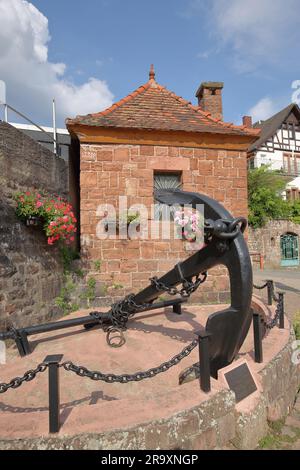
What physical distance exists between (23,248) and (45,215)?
660mm

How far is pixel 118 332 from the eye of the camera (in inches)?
163

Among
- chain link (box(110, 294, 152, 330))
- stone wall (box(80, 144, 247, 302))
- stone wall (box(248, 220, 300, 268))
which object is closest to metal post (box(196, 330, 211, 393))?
chain link (box(110, 294, 152, 330))

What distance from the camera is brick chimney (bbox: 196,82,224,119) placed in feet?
26.1

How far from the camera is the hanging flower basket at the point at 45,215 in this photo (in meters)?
4.43

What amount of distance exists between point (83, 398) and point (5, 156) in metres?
3.69

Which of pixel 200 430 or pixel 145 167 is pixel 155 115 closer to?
pixel 145 167

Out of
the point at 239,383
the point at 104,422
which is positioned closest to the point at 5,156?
the point at 104,422

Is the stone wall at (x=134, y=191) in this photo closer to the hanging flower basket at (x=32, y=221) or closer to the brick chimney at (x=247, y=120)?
the hanging flower basket at (x=32, y=221)

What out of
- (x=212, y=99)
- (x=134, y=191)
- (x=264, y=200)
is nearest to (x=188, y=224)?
(x=134, y=191)

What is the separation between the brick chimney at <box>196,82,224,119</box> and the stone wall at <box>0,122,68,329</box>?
5002 millimetres

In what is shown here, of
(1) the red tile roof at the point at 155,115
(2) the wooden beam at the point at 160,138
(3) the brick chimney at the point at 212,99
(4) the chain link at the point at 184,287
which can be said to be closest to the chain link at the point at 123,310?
(4) the chain link at the point at 184,287

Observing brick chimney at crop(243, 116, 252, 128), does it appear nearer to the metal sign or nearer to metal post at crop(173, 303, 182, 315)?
metal post at crop(173, 303, 182, 315)
